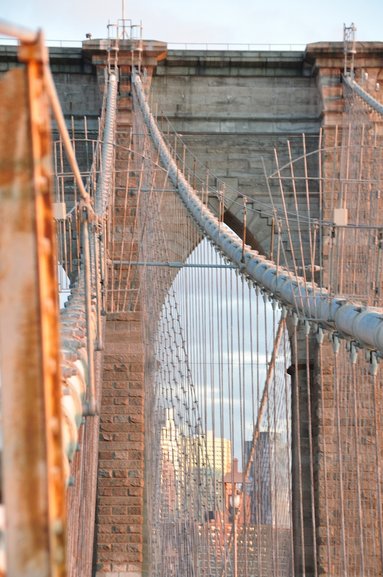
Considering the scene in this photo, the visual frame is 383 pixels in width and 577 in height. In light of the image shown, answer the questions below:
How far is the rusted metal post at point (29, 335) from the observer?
1.42 m

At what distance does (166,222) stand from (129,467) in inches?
103

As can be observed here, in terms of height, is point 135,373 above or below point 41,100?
above

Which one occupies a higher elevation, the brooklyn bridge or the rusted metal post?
the brooklyn bridge

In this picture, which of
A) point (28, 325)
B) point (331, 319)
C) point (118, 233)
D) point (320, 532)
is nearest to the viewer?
point (28, 325)

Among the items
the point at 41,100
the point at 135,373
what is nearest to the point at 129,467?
the point at 135,373

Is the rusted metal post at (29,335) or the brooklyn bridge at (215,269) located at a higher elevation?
the brooklyn bridge at (215,269)

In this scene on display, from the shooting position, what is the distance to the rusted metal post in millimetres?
1416

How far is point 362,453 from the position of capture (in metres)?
15.6

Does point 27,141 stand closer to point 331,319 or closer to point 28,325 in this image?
point 28,325

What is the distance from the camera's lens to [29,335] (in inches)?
57.0

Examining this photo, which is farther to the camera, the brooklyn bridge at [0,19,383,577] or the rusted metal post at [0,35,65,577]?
the brooklyn bridge at [0,19,383,577]

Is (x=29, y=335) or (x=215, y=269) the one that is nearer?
(x=29, y=335)

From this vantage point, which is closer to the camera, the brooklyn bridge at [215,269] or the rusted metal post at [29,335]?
the rusted metal post at [29,335]

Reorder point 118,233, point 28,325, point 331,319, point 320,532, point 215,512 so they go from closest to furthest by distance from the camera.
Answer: point 28,325 → point 331,319 → point 215,512 → point 320,532 → point 118,233
